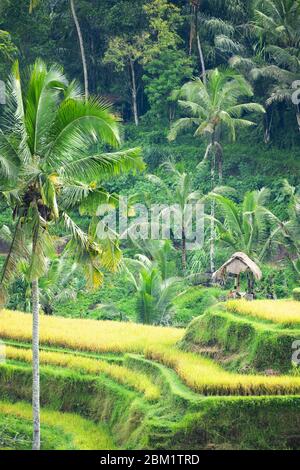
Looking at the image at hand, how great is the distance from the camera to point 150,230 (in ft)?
131

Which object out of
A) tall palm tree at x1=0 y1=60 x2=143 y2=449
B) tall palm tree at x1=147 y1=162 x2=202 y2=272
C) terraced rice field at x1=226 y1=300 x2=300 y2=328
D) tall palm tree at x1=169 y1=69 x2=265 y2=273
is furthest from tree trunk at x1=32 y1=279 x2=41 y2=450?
tall palm tree at x1=169 y1=69 x2=265 y2=273

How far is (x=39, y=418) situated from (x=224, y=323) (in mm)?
4623

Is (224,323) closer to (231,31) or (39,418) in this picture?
(39,418)

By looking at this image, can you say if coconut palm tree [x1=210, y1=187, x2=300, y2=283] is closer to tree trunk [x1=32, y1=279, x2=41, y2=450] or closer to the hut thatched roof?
the hut thatched roof

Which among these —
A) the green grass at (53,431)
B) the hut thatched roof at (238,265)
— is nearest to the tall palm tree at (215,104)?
the hut thatched roof at (238,265)

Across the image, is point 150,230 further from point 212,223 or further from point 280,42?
point 280,42

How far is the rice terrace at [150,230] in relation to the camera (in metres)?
24.5

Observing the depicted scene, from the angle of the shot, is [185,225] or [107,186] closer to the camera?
[185,225]

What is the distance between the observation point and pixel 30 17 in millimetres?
46781

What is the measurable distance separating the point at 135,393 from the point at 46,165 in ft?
17.0

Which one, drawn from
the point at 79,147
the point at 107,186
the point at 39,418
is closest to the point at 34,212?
the point at 79,147

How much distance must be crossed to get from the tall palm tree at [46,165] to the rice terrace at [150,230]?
0.10ft

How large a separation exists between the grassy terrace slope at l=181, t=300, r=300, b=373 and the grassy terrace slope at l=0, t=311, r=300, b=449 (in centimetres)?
32
